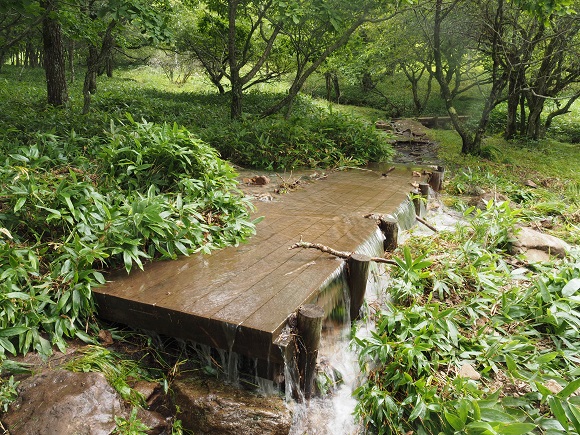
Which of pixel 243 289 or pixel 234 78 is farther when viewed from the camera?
pixel 234 78

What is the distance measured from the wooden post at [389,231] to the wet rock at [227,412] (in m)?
2.82

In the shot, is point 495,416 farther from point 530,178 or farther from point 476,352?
point 530,178

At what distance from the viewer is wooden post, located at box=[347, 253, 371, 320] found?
4305 millimetres

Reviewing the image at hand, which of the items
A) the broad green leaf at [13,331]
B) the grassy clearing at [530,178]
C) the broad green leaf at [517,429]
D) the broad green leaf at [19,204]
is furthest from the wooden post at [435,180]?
the broad green leaf at [13,331]

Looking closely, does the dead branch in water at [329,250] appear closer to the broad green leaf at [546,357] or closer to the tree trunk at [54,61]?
the broad green leaf at [546,357]

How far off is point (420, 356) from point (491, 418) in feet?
2.41

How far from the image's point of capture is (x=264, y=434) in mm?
3283

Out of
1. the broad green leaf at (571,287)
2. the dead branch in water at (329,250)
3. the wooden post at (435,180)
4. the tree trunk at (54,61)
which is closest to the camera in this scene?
the broad green leaf at (571,287)

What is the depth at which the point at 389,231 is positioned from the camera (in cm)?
565

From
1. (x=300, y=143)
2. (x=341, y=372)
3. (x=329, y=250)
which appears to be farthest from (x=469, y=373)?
(x=300, y=143)

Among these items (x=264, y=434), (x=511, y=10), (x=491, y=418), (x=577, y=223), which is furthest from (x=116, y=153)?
(x=511, y=10)

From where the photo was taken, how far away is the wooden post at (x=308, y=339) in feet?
11.1

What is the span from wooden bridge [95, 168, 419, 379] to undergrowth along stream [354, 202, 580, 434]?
0.77 meters

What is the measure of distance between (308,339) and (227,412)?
0.85 metres
